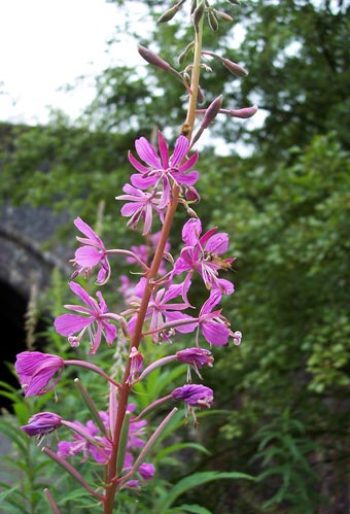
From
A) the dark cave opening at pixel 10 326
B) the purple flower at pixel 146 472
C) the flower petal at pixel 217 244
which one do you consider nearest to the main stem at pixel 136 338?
the flower petal at pixel 217 244

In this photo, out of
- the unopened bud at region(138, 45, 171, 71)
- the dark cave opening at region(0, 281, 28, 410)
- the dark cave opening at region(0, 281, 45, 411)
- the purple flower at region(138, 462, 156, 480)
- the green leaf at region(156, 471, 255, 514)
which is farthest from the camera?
the dark cave opening at region(0, 281, 28, 410)

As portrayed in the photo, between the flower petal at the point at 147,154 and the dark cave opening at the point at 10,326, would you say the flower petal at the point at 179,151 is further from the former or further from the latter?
the dark cave opening at the point at 10,326

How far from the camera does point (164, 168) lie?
153cm

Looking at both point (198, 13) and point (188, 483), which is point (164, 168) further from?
point (188, 483)

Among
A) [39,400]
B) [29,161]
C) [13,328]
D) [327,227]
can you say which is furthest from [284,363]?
[13,328]

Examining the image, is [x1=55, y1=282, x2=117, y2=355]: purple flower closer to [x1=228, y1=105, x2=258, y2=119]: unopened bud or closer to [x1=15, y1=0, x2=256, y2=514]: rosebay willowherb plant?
[x1=15, y1=0, x2=256, y2=514]: rosebay willowherb plant

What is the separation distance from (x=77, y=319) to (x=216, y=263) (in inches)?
13.1

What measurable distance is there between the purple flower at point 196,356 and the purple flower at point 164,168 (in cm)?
32

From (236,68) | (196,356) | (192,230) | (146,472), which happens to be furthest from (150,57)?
(146,472)

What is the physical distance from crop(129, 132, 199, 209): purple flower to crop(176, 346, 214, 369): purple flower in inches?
12.6

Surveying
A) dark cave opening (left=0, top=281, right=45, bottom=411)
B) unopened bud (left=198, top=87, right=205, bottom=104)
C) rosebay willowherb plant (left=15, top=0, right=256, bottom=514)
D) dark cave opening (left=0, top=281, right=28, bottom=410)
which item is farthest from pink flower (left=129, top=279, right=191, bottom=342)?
dark cave opening (left=0, top=281, right=28, bottom=410)

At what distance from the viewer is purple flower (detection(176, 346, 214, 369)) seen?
1509 mm

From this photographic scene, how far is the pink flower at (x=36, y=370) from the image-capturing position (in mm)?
1478

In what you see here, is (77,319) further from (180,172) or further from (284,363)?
(284,363)
